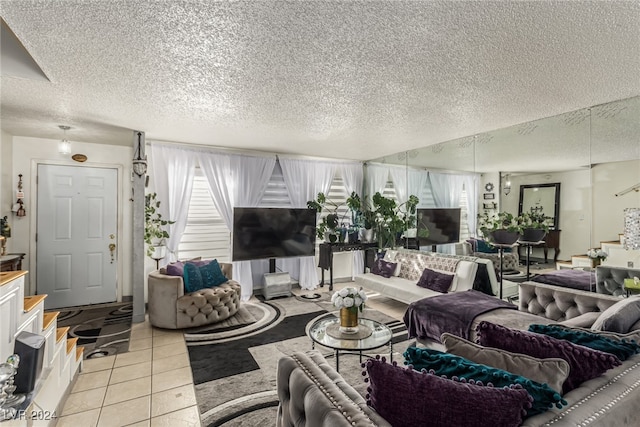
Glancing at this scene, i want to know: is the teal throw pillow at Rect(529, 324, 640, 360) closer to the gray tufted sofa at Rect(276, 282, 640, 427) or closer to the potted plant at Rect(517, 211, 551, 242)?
the gray tufted sofa at Rect(276, 282, 640, 427)

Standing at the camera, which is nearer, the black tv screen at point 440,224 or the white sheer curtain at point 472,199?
the white sheer curtain at point 472,199

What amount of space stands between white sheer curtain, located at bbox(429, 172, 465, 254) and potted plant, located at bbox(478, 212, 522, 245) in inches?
19.7

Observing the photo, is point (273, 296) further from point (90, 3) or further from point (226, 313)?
point (90, 3)

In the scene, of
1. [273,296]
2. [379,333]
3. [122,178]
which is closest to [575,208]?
[379,333]

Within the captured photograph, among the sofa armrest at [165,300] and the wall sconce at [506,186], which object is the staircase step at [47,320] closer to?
the sofa armrest at [165,300]

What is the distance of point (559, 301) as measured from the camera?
279 centimetres

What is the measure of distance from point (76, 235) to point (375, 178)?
501 centimetres

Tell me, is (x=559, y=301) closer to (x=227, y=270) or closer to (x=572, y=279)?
(x=572, y=279)

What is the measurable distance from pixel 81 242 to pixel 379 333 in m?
4.44

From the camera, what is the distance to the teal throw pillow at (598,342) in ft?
4.72

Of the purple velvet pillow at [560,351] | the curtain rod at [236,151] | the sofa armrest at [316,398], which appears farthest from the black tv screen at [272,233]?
the purple velvet pillow at [560,351]

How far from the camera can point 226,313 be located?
152 inches

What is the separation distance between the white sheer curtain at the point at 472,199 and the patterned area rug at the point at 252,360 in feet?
6.03

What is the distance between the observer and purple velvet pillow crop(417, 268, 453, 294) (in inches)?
153
